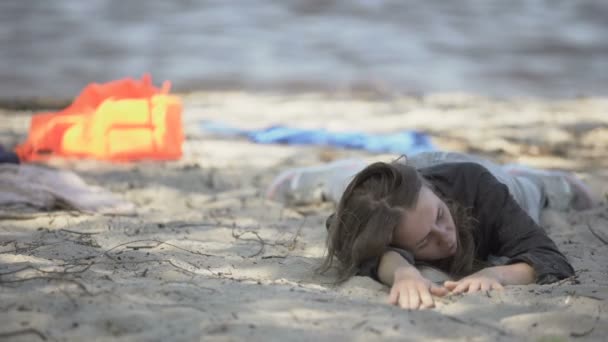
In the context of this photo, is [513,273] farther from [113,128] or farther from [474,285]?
[113,128]

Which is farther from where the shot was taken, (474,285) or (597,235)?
(597,235)

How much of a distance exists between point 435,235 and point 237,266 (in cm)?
67

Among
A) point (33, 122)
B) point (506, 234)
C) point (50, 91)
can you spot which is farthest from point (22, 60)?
point (506, 234)

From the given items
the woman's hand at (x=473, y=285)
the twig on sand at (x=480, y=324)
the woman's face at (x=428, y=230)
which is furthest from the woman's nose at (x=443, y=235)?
the twig on sand at (x=480, y=324)

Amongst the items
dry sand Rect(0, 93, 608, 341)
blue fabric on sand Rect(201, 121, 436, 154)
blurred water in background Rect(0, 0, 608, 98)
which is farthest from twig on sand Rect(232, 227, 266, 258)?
blurred water in background Rect(0, 0, 608, 98)

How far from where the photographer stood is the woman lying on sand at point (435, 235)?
2.60 m

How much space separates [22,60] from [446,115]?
5659 mm

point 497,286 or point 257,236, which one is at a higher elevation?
point 497,286

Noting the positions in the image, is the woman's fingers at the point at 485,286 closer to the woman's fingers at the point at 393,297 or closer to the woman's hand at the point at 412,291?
the woman's hand at the point at 412,291

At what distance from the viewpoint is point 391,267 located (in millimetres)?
2611

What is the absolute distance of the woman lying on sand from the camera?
260 centimetres

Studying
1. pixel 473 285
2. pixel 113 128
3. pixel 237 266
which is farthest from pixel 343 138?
pixel 473 285

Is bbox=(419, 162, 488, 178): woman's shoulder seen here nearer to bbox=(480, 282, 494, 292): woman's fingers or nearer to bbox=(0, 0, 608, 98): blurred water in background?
bbox=(480, 282, 494, 292): woman's fingers

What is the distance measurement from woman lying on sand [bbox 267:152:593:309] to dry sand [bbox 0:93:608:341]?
0.08 metres
